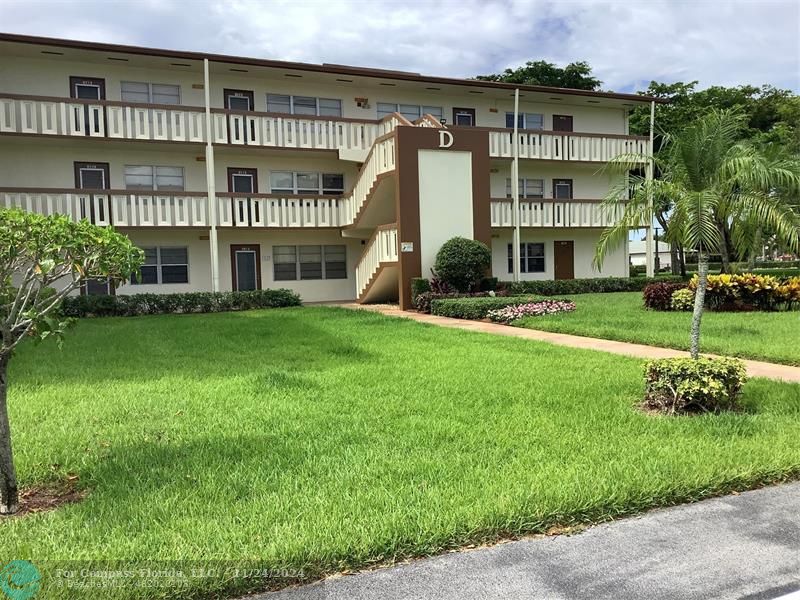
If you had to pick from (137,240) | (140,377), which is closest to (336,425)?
(140,377)

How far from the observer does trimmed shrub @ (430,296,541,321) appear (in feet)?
50.8

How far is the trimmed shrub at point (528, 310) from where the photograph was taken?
14.8 metres

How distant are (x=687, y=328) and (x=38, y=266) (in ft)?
37.5

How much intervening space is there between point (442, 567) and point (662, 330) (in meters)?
9.99

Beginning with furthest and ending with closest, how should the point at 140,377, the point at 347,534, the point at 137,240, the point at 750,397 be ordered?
the point at 137,240
the point at 140,377
the point at 750,397
the point at 347,534

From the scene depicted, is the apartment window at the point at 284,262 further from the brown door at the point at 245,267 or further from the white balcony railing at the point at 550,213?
the white balcony railing at the point at 550,213

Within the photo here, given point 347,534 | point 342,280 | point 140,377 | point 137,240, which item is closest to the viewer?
point 347,534

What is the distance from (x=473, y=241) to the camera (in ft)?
59.7

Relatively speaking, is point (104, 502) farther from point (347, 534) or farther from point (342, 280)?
point (342, 280)

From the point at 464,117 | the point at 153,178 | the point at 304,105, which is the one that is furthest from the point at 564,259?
the point at 153,178

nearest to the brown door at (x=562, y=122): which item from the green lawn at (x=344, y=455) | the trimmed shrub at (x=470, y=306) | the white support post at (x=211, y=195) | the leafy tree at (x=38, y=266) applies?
the trimmed shrub at (x=470, y=306)

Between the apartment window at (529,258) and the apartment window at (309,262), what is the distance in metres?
7.13

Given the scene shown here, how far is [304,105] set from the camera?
22.8 meters

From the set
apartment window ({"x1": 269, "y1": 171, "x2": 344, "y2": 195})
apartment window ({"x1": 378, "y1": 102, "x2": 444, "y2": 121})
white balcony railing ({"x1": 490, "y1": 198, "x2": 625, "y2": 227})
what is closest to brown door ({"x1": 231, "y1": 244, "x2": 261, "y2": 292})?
apartment window ({"x1": 269, "y1": 171, "x2": 344, "y2": 195})
